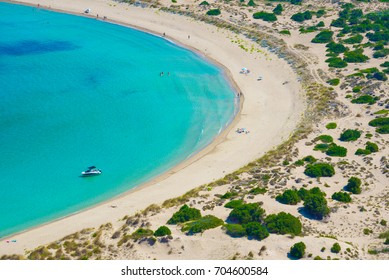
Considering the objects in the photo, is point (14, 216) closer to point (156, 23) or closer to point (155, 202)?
point (155, 202)

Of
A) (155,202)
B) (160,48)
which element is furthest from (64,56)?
(155,202)

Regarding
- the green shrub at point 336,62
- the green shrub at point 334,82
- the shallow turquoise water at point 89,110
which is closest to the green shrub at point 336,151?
the shallow turquoise water at point 89,110

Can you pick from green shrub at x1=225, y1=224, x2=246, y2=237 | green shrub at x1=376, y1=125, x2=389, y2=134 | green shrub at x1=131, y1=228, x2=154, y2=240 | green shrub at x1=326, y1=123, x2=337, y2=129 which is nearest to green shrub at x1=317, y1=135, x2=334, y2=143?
green shrub at x1=326, y1=123, x2=337, y2=129

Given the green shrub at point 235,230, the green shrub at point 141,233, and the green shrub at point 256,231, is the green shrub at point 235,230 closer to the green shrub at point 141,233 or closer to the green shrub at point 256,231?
the green shrub at point 256,231

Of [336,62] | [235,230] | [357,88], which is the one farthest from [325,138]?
[336,62]

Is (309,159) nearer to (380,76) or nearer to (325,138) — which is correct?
(325,138)

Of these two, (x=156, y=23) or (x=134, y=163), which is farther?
(x=156, y=23)
